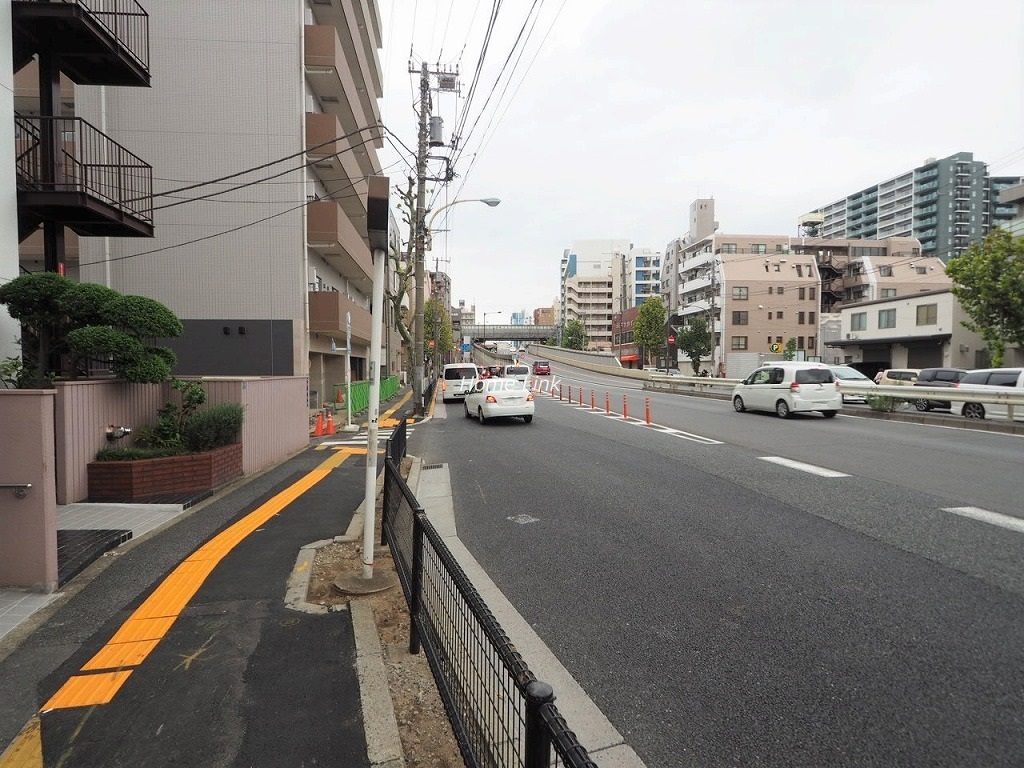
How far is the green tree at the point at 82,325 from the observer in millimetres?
7035

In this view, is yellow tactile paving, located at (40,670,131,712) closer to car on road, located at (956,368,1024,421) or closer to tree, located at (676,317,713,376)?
car on road, located at (956,368,1024,421)

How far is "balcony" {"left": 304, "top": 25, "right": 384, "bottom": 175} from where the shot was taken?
19172 mm

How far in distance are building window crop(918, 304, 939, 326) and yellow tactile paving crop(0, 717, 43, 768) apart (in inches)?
1820

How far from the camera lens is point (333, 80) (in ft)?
67.8

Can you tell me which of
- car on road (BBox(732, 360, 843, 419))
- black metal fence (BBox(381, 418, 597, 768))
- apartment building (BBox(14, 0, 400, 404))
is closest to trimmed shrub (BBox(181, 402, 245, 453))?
black metal fence (BBox(381, 418, 597, 768))

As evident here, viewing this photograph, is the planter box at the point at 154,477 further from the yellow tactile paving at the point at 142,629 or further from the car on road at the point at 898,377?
the car on road at the point at 898,377

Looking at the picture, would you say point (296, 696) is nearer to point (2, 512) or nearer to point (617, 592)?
point (617, 592)

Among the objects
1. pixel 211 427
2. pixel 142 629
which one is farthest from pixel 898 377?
pixel 142 629

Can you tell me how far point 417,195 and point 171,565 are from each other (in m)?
16.7

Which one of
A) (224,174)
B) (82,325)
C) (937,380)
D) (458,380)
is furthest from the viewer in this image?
(458,380)

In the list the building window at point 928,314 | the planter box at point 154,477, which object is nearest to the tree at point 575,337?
the building window at point 928,314

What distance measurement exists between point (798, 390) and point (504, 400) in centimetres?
884

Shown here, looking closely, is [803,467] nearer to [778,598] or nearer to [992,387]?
[778,598]

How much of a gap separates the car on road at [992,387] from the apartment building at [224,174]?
63.7 feet
